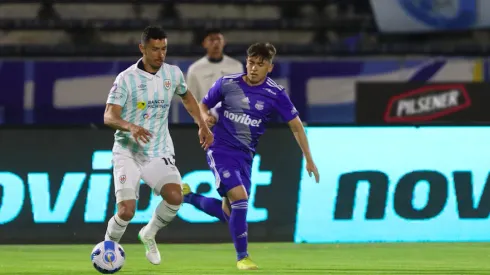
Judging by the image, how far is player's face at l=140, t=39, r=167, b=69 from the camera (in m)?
8.52

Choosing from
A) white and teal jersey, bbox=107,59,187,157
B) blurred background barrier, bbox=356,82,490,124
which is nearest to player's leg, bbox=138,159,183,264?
white and teal jersey, bbox=107,59,187,157

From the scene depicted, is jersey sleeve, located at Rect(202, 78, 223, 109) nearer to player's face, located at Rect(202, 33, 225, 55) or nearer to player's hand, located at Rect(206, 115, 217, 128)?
player's hand, located at Rect(206, 115, 217, 128)

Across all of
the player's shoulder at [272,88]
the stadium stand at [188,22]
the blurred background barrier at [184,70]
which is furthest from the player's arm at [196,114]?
the stadium stand at [188,22]

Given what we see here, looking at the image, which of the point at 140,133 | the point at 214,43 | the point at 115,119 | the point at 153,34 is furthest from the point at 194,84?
the point at 140,133

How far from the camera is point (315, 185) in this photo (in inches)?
455

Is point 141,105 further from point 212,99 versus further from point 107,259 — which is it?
point 107,259

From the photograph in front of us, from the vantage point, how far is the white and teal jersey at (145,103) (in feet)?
28.1

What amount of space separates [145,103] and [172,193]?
0.70 m

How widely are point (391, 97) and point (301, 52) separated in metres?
2.04

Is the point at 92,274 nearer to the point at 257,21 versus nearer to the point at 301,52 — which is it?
the point at 301,52

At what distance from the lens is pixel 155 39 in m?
8.49

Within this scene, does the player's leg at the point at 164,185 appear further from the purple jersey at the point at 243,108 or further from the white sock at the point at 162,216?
the purple jersey at the point at 243,108

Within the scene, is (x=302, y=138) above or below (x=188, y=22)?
below

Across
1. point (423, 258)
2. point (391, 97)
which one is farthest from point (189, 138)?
point (391, 97)
